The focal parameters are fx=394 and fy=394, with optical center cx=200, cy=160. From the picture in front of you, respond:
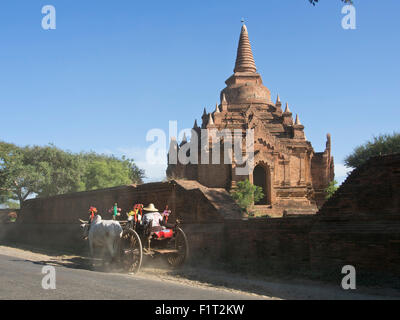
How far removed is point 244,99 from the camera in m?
29.9

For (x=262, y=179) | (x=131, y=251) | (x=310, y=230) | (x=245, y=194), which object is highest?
(x=262, y=179)

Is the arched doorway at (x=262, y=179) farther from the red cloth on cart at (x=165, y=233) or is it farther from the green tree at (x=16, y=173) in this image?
the green tree at (x=16, y=173)

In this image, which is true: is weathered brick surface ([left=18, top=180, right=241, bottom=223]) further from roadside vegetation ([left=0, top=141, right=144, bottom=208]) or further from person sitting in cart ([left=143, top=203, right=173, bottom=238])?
roadside vegetation ([left=0, top=141, right=144, bottom=208])

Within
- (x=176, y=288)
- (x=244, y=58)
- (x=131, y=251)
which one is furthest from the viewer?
(x=244, y=58)

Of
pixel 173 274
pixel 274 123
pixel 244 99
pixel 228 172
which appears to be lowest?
pixel 173 274

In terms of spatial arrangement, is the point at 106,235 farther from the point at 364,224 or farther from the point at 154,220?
the point at 364,224

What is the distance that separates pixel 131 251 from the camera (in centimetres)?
934

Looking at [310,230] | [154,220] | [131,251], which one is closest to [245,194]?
[154,220]

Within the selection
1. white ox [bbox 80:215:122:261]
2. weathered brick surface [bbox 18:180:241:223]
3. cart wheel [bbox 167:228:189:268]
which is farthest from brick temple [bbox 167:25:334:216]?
cart wheel [bbox 167:228:189:268]

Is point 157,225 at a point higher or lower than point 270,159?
lower

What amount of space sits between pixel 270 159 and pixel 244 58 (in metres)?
11.9

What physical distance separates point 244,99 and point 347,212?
22641 millimetres
